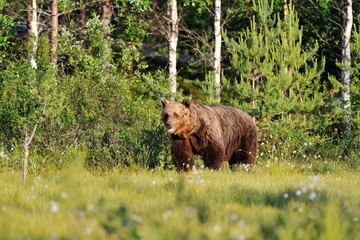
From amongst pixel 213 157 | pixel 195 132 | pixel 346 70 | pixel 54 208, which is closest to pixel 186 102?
pixel 195 132

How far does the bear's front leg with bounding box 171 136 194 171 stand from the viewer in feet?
38.8

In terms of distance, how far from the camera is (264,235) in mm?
5352

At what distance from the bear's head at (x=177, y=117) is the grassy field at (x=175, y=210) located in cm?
229

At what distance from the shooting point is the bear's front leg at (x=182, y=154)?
466 inches

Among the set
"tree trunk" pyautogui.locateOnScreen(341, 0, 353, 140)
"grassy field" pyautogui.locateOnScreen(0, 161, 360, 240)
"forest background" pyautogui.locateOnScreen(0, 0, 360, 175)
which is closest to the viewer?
"grassy field" pyautogui.locateOnScreen(0, 161, 360, 240)

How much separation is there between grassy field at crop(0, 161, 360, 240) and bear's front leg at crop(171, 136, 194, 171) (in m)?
2.42

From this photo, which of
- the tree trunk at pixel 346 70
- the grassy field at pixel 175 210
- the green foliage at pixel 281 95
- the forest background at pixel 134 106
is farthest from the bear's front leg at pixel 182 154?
the tree trunk at pixel 346 70

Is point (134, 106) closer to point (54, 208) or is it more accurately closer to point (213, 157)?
point (213, 157)

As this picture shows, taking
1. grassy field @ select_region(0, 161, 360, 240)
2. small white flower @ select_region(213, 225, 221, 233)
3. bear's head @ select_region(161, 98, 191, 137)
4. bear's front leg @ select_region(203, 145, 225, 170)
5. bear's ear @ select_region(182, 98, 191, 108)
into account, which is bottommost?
bear's front leg @ select_region(203, 145, 225, 170)

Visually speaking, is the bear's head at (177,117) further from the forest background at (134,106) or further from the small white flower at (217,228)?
the small white flower at (217,228)

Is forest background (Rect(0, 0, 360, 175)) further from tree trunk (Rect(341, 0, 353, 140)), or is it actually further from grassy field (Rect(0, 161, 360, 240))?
grassy field (Rect(0, 161, 360, 240))

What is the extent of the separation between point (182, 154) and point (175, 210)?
5.90 meters

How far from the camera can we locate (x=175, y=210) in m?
6.01

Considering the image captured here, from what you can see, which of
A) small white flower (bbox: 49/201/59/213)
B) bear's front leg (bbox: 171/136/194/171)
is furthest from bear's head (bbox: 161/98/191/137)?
small white flower (bbox: 49/201/59/213)
